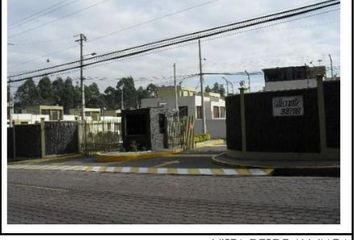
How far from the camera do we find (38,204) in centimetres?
1190

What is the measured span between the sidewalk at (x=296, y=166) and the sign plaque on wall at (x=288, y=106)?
1.97 meters

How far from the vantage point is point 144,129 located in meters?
29.4

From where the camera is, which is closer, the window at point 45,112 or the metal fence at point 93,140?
the metal fence at point 93,140

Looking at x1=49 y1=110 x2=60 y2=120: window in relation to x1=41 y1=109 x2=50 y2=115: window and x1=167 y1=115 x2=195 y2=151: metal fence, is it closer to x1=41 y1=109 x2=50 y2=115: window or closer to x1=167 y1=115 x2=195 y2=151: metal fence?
x1=41 y1=109 x2=50 y2=115: window

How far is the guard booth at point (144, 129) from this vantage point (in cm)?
2908

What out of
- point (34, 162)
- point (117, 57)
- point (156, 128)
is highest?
point (117, 57)

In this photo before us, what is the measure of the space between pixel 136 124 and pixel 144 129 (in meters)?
0.80

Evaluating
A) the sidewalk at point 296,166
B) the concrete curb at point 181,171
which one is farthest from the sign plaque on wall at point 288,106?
the concrete curb at point 181,171

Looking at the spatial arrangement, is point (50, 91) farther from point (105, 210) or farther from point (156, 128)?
point (105, 210)

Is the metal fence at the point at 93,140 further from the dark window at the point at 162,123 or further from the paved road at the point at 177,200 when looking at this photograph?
the paved road at the point at 177,200

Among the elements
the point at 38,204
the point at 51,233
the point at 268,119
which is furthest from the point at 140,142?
the point at 51,233

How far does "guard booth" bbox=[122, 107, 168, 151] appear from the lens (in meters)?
29.1

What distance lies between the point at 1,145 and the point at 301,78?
61.4 metres

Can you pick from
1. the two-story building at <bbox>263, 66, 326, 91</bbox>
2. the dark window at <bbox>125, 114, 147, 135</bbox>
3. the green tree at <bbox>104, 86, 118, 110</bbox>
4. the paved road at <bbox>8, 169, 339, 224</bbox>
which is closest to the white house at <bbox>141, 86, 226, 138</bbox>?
the two-story building at <bbox>263, 66, 326, 91</bbox>
